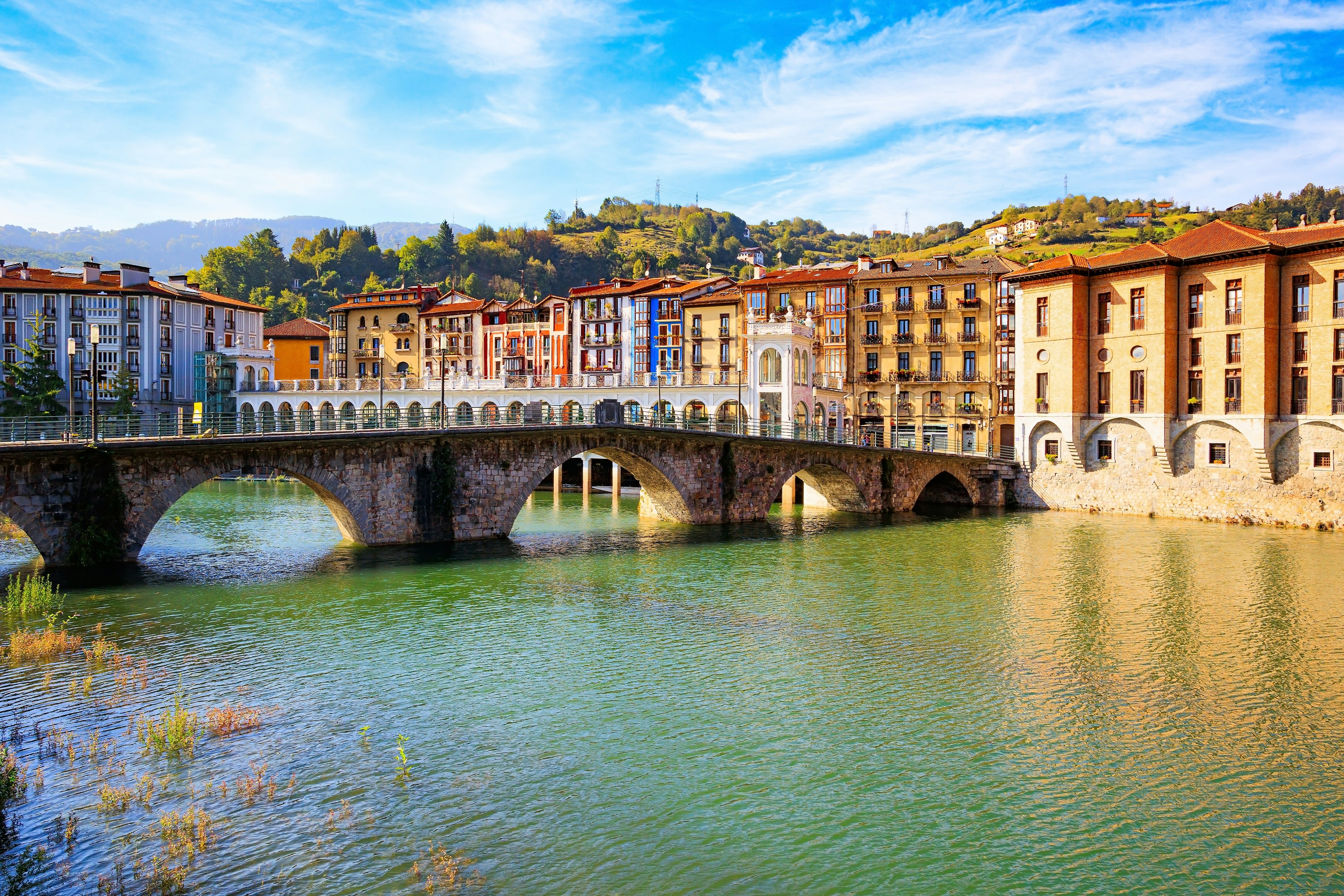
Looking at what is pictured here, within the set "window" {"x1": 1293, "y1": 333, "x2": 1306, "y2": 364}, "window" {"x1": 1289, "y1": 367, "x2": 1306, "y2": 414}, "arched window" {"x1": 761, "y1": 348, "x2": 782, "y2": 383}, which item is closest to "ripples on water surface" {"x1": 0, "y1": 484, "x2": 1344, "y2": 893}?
"window" {"x1": 1289, "y1": 367, "x2": 1306, "y2": 414}

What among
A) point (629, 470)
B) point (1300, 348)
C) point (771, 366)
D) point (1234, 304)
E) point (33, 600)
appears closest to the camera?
point (33, 600)

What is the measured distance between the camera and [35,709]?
19.5 m

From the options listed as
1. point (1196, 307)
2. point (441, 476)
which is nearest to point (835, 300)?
point (1196, 307)

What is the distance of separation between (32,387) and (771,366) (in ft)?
185

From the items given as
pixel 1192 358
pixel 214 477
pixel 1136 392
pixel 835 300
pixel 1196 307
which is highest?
pixel 835 300

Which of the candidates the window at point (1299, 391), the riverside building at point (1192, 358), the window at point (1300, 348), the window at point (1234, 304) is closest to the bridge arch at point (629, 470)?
the riverside building at point (1192, 358)

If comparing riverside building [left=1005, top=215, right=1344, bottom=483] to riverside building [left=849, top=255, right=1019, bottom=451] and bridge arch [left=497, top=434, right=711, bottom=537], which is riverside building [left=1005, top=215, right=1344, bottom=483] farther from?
bridge arch [left=497, top=434, right=711, bottom=537]

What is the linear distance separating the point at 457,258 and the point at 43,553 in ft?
468

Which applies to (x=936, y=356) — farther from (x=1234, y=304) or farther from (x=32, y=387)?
(x=32, y=387)

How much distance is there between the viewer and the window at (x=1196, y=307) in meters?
57.4

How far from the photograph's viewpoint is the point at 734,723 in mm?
20359

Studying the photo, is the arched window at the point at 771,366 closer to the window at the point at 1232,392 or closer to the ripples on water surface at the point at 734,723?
the window at the point at 1232,392

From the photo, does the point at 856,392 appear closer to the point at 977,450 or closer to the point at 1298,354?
the point at 977,450

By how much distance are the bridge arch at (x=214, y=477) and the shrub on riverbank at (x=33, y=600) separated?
2851mm
